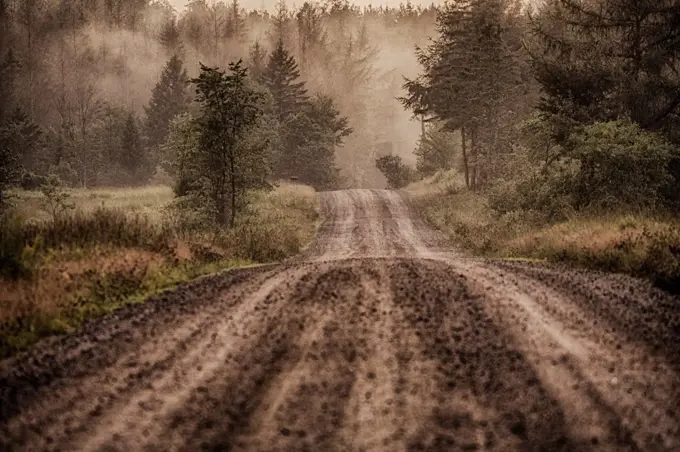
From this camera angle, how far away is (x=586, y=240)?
12.9m

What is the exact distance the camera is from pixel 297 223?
27.4 m

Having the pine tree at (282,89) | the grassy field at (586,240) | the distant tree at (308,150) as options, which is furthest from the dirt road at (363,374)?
the pine tree at (282,89)

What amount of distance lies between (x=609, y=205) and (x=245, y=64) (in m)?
85.8

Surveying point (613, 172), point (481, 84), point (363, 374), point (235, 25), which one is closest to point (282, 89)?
point (481, 84)

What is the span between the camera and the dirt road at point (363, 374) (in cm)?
378

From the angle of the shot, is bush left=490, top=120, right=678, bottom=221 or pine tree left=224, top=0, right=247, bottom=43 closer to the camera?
bush left=490, top=120, right=678, bottom=221

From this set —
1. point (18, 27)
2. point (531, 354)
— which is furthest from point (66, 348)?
point (18, 27)

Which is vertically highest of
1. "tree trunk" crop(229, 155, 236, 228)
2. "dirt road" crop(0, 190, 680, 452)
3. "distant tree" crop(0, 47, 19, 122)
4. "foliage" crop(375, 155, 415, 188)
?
"distant tree" crop(0, 47, 19, 122)

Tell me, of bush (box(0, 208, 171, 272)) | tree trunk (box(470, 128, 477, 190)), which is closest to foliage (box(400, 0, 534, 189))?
tree trunk (box(470, 128, 477, 190))

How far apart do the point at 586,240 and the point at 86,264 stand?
438 inches

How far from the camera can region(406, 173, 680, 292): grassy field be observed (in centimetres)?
998

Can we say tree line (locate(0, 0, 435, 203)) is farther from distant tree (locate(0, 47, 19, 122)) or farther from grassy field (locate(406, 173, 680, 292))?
grassy field (locate(406, 173, 680, 292))

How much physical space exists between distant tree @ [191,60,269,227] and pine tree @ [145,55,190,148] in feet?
163

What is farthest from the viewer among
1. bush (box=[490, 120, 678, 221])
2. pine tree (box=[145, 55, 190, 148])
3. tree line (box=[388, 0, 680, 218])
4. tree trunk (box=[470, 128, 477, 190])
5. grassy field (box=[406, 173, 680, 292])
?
pine tree (box=[145, 55, 190, 148])
